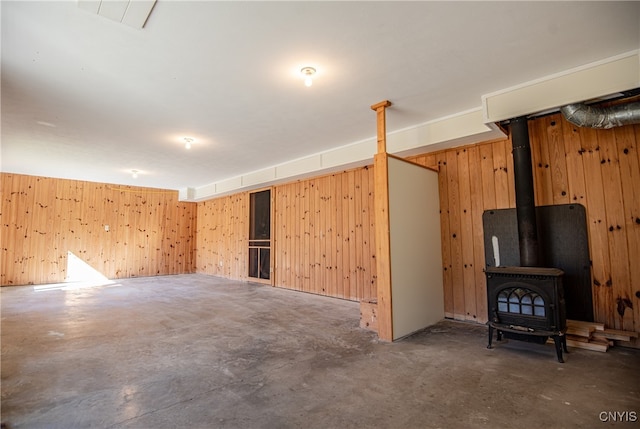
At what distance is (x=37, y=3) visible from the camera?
6.47 feet

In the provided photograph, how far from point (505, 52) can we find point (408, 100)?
3.46ft

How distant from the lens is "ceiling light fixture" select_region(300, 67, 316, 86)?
2.77 meters

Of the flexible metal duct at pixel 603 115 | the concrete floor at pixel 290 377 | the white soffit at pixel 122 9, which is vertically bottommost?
the concrete floor at pixel 290 377

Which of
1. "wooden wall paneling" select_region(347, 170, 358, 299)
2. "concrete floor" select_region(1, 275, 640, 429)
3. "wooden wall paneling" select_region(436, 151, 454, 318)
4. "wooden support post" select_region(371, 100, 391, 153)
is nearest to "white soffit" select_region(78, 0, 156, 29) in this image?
"wooden support post" select_region(371, 100, 391, 153)

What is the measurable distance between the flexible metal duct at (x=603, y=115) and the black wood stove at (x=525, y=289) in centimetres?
39

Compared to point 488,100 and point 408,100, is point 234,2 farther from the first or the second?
point 488,100

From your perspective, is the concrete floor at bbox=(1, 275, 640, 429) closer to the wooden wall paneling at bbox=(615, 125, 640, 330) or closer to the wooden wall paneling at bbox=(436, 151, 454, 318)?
the wooden wall paneling at bbox=(436, 151, 454, 318)

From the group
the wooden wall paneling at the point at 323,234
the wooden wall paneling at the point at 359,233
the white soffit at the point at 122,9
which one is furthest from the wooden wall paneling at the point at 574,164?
the white soffit at the point at 122,9

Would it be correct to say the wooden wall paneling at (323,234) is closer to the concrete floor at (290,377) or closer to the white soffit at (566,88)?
the concrete floor at (290,377)

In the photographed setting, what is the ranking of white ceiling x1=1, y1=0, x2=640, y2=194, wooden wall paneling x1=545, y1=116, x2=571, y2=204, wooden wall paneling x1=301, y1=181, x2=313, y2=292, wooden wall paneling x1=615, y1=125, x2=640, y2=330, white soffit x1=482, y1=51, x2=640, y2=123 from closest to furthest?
white ceiling x1=1, y1=0, x2=640, y2=194 < white soffit x1=482, y1=51, x2=640, y2=123 < wooden wall paneling x1=615, y1=125, x2=640, y2=330 < wooden wall paneling x1=545, y1=116, x2=571, y2=204 < wooden wall paneling x1=301, y1=181, x2=313, y2=292

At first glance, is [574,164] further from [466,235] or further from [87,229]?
[87,229]

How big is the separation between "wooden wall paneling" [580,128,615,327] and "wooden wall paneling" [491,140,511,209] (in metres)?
0.73

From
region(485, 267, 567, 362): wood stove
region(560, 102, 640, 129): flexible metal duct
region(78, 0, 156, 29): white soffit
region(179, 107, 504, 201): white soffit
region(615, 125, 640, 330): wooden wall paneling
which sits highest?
region(78, 0, 156, 29): white soffit

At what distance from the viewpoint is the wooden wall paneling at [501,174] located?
3.66 meters
